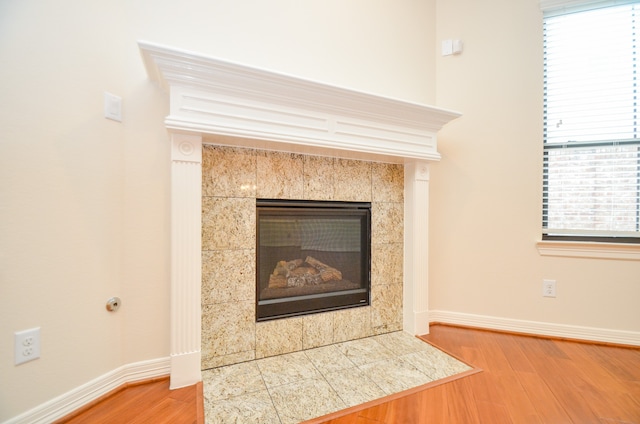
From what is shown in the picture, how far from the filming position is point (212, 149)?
164 centimetres

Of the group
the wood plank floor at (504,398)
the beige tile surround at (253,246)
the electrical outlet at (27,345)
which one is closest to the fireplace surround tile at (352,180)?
the beige tile surround at (253,246)

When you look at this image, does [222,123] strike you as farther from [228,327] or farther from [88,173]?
[228,327]

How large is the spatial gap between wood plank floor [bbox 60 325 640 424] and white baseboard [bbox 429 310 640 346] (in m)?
0.14

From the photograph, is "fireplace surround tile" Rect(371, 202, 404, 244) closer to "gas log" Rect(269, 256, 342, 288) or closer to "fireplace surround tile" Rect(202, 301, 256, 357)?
"gas log" Rect(269, 256, 342, 288)

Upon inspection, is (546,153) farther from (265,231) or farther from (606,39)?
(265,231)

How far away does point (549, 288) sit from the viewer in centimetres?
216

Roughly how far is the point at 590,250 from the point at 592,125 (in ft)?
3.21

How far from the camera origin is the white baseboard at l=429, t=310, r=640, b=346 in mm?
2023

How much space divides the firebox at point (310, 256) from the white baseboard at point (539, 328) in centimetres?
88

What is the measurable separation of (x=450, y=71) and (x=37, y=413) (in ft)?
11.2

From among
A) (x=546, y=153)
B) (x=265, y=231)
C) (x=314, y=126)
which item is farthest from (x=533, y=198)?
(x=265, y=231)

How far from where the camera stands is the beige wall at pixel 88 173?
1125mm

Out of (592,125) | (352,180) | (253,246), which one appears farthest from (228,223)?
(592,125)

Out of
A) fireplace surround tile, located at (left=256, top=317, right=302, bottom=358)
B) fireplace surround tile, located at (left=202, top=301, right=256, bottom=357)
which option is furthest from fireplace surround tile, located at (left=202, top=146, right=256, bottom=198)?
fireplace surround tile, located at (left=256, top=317, right=302, bottom=358)
